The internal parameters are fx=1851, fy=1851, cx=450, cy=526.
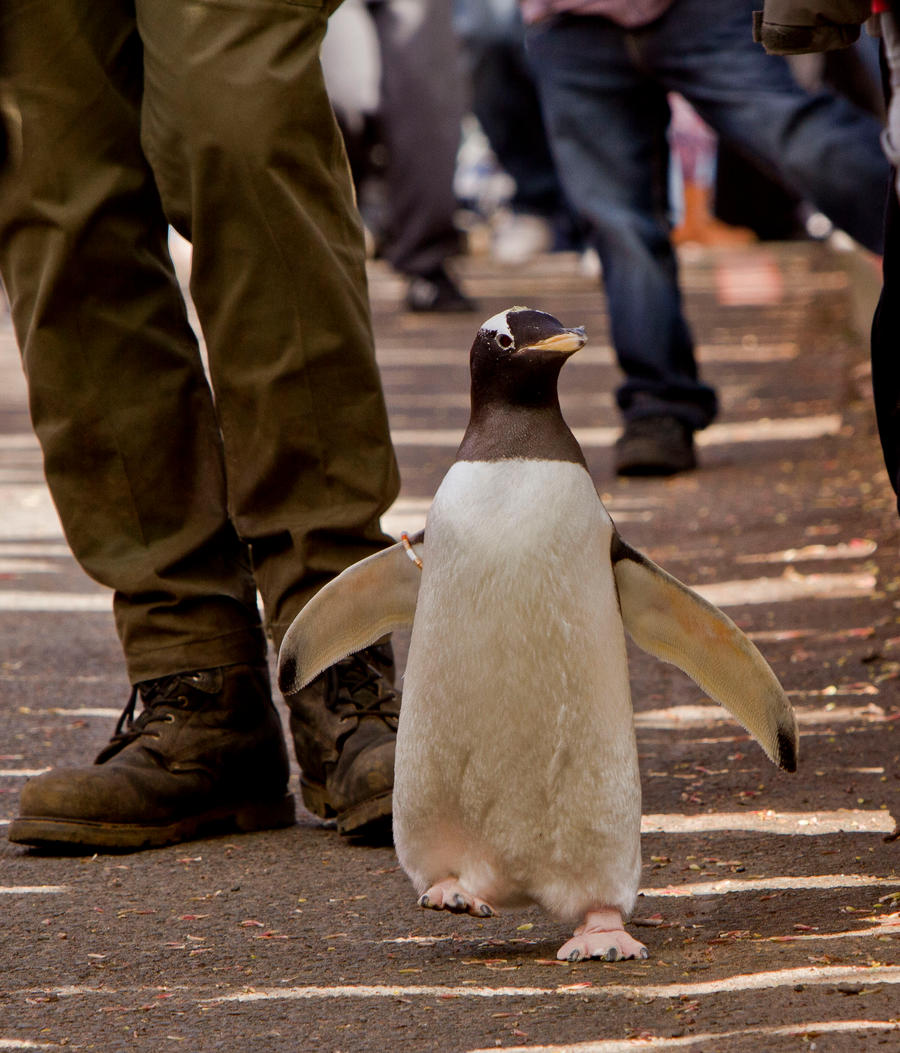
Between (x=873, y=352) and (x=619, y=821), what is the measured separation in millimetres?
758

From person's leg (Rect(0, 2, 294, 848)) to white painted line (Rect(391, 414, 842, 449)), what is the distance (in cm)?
337

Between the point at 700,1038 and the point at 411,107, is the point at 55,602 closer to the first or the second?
the point at 700,1038

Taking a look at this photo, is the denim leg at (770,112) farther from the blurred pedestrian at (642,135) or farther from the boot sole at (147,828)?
the boot sole at (147,828)

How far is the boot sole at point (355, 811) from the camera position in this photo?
2658mm

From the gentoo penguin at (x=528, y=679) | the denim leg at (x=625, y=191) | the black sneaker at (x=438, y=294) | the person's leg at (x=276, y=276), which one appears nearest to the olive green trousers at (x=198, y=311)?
the person's leg at (x=276, y=276)

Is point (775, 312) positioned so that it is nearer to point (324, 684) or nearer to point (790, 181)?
point (790, 181)

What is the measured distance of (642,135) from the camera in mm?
5621

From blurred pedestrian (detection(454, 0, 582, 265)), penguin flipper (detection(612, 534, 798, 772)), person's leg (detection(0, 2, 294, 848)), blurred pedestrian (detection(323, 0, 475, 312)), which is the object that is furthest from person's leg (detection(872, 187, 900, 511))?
blurred pedestrian (detection(454, 0, 582, 265))

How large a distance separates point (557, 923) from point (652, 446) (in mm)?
3301

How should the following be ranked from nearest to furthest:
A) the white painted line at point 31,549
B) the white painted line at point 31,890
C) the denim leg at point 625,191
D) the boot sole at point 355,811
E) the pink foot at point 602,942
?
the pink foot at point 602,942
the white painted line at point 31,890
the boot sole at point 355,811
the white painted line at point 31,549
the denim leg at point 625,191

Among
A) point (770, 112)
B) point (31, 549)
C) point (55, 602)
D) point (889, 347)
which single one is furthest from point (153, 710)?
point (770, 112)

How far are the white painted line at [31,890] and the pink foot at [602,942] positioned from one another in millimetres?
775

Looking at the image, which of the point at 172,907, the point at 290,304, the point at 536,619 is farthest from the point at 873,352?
the point at 172,907

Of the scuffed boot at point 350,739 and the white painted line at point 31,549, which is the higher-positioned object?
the scuffed boot at point 350,739
